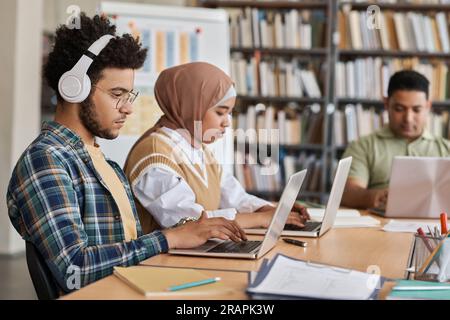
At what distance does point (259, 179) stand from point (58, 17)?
2383 mm

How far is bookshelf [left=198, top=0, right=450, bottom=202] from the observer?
4.76m

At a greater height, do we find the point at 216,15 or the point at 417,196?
the point at 216,15

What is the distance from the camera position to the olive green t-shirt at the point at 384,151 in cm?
324

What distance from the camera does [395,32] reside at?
15.7 feet

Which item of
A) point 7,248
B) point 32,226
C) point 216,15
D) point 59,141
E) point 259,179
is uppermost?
point 216,15

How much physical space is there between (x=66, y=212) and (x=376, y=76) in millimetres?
3612

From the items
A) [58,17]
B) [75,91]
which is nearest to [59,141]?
[75,91]

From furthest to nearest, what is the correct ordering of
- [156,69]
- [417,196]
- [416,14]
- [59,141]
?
[416,14], [156,69], [417,196], [59,141]

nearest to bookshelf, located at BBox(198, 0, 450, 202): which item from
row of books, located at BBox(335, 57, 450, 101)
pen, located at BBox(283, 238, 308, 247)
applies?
row of books, located at BBox(335, 57, 450, 101)

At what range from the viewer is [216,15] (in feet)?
13.8

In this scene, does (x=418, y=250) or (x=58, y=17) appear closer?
(x=418, y=250)

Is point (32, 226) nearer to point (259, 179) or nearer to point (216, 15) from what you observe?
point (216, 15)

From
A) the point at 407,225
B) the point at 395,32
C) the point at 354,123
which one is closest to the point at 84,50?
the point at 407,225

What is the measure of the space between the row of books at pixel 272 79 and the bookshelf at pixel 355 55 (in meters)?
0.04
